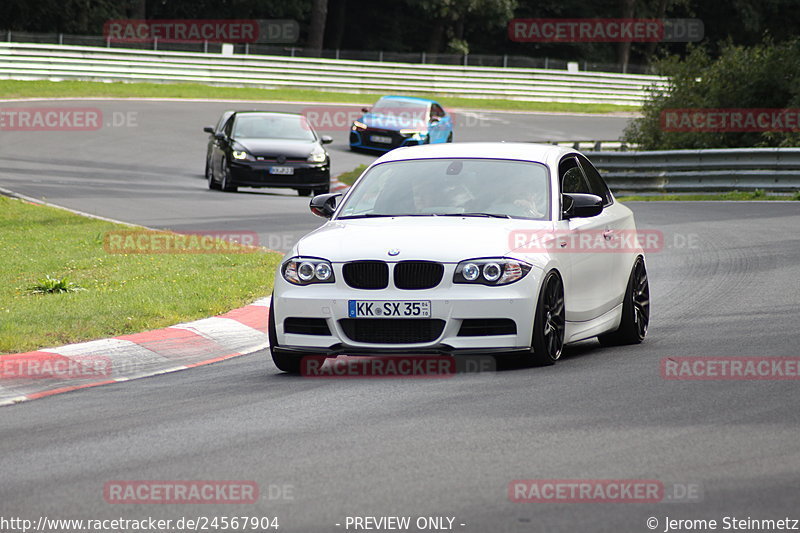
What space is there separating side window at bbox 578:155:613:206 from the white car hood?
1442 millimetres

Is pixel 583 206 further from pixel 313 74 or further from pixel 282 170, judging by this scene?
pixel 313 74

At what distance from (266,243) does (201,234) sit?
129 centimetres

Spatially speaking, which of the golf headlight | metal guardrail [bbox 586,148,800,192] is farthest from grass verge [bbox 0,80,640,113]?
metal guardrail [bbox 586,148,800,192]

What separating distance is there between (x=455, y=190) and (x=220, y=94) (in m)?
42.6

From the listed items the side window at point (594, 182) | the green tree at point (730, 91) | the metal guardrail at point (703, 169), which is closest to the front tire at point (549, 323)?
the side window at point (594, 182)

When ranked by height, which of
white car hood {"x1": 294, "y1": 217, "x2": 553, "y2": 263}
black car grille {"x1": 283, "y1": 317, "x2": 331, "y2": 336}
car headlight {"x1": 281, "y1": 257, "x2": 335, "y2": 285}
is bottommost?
black car grille {"x1": 283, "y1": 317, "x2": 331, "y2": 336}

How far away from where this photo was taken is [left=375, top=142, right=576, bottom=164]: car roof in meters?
9.79

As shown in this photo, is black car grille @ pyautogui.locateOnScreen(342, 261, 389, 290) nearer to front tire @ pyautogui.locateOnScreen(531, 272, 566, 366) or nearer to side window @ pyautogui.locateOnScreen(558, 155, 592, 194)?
front tire @ pyautogui.locateOnScreen(531, 272, 566, 366)

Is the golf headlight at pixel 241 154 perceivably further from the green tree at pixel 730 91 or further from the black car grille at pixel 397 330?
the black car grille at pixel 397 330

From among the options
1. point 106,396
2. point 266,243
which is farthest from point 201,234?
point 106,396

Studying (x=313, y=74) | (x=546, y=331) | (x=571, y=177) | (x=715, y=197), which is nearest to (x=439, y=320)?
(x=546, y=331)

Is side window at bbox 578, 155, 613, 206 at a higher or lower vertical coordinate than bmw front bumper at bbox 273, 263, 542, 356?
higher

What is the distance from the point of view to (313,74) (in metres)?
57.6

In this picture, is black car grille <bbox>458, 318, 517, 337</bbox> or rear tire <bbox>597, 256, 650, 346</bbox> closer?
black car grille <bbox>458, 318, 517, 337</bbox>
